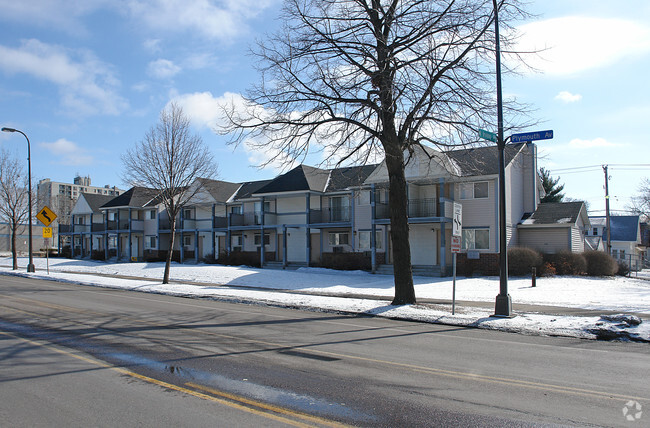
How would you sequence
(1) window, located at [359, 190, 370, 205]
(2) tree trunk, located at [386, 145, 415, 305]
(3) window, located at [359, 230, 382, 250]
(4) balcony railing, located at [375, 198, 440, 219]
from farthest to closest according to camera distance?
(1) window, located at [359, 190, 370, 205]
(3) window, located at [359, 230, 382, 250]
(4) balcony railing, located at [375, 198, 440, 219]
(2) tree trunk, located at [386, 145, 415, 305]

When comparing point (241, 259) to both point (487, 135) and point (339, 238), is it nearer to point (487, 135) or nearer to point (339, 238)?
point (339, 238)

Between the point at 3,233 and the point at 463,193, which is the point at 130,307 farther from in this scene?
the point at 3,233

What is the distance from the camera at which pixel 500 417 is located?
5.34 meters

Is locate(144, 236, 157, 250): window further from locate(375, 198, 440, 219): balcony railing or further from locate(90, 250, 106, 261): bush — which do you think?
locate(375, 198, 440, 219): balcony railing

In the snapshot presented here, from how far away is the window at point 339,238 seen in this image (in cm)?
3546

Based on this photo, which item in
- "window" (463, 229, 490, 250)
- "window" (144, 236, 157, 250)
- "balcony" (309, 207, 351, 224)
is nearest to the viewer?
"window" (463, 229, 490, 250)

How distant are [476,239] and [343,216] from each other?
993 centimetres

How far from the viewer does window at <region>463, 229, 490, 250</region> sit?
94.1 ft

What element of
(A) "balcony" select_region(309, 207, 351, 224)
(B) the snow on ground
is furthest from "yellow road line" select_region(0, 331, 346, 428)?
(A) "balcony" select_region(309, 207, 351, 224)

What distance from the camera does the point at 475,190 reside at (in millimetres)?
29281

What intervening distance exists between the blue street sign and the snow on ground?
4901 millimetres

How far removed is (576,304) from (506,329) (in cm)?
649

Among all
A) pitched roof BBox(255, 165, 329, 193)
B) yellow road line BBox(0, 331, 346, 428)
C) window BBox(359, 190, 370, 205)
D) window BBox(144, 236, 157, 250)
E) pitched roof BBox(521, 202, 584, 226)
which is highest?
pitched roof BBox(255, 165, 329, 193)

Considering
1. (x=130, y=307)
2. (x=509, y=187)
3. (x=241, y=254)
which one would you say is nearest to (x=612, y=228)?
(x=509, y=187)
